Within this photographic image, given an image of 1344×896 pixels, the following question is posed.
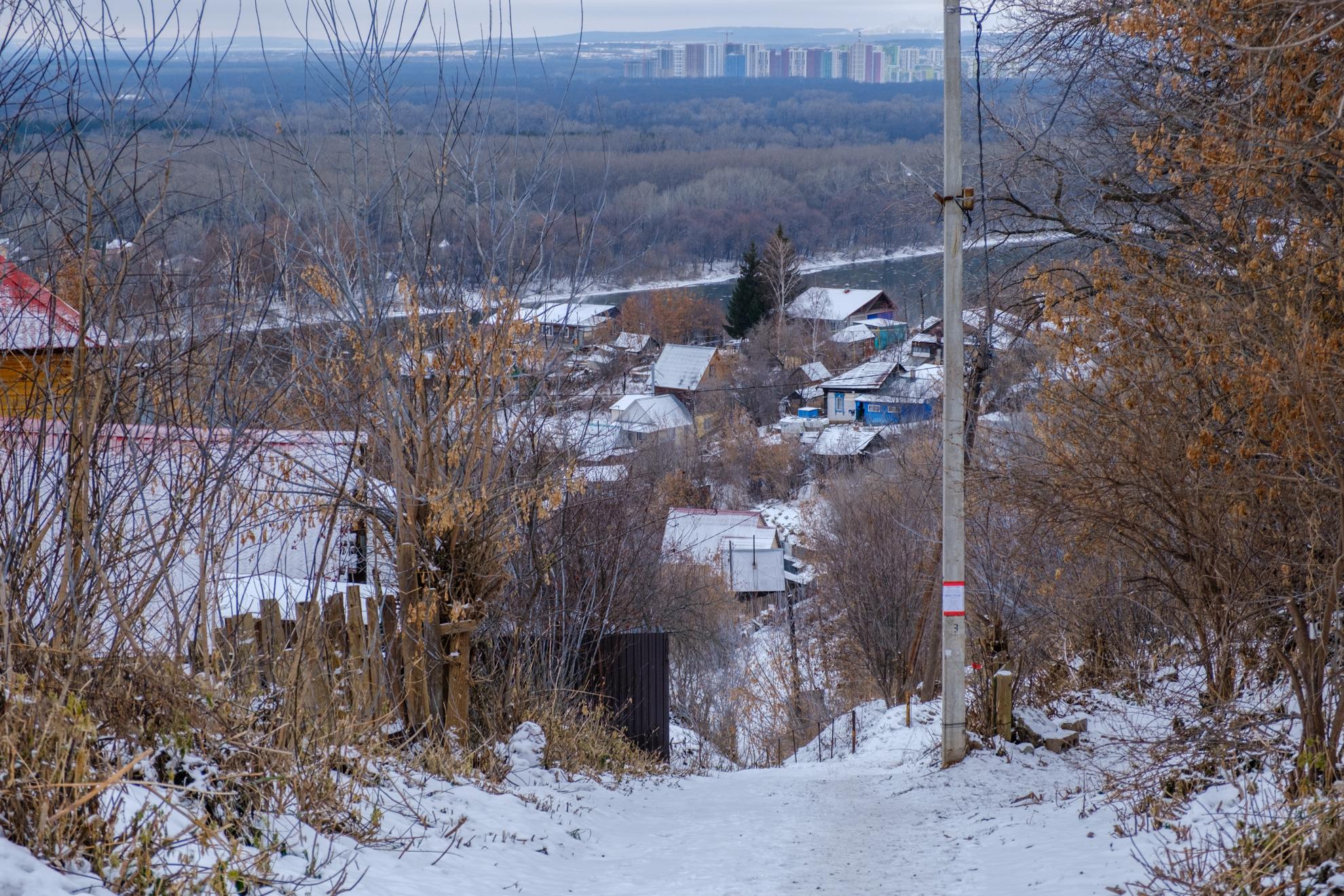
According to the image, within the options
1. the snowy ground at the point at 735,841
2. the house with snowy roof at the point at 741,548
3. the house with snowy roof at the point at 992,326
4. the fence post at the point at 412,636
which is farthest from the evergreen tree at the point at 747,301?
the fence post at the point at 412,636

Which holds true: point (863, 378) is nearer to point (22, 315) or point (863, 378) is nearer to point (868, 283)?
point (868, 283)

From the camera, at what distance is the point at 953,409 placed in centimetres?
1026

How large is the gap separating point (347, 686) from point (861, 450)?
120ft

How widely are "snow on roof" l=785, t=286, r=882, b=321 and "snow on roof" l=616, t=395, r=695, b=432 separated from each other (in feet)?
66.2

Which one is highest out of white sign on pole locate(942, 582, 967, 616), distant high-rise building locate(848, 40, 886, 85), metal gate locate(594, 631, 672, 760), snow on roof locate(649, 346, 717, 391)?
distant high-rise building locate(848, 40, 886, 85)

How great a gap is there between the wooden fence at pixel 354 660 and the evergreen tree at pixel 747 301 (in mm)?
61022

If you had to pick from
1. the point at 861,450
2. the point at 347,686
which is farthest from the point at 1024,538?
the point at 861,450

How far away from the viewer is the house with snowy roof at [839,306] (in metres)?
70.8

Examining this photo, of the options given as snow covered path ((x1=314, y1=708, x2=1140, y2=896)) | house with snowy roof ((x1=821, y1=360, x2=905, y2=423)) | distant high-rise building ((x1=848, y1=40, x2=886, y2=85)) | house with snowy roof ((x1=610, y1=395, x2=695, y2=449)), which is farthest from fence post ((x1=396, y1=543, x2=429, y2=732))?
distant high-rise building ((x1=848, y1=40, x2=886, y2=85))

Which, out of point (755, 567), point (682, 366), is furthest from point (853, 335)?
point (755, 567)

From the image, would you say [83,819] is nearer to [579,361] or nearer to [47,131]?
[47,131]

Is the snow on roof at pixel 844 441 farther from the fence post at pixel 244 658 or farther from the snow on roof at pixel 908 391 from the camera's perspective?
the fence post at pixel 244 658

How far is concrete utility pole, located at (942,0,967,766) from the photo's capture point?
33.6 ft

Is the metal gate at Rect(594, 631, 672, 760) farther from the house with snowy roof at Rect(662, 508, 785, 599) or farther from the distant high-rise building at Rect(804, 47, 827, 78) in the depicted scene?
the distant high-rise building at Rect(804, 47, 827, 78)
